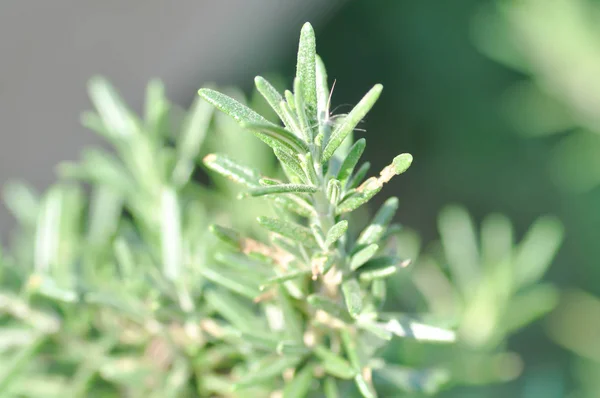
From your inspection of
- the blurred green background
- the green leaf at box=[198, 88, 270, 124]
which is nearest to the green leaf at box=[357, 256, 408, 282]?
the green leaf at box=[198, 88, 270, 124]

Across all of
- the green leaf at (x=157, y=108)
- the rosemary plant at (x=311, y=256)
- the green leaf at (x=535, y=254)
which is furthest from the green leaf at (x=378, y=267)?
the green leaf at (x=535, y=254)

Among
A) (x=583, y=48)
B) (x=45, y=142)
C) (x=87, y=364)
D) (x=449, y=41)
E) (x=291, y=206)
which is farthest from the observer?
(x=449, y=41)

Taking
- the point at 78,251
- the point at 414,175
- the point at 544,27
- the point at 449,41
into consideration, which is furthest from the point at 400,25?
the point at 78,251

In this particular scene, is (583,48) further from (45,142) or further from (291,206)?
(45,142)

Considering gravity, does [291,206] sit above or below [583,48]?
below

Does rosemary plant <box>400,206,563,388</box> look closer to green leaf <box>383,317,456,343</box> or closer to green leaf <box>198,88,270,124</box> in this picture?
green leaf <box>383,317,456,343</box>

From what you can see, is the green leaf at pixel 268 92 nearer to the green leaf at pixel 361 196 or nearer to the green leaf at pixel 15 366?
the green leaf at pixel 361 196

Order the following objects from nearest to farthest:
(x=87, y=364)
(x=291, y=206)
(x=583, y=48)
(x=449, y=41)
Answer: (x=291, y=206)
(x=87, y=364)
(x=583, y=48)
(x=449, y=41)

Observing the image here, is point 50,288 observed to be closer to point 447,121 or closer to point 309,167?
point 309,167
